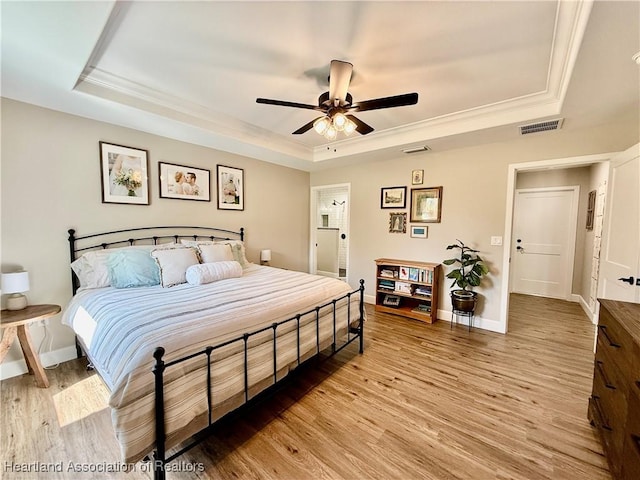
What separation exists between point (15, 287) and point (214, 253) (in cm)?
161

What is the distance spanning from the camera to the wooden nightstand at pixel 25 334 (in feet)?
6.92

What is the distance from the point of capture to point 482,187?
3.55 meters

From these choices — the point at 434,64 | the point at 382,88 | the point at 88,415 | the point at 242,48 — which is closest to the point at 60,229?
the point at 88,415

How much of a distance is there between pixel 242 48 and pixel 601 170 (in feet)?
16.4

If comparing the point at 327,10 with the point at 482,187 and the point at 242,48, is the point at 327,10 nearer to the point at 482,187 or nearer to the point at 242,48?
the point at 242,48

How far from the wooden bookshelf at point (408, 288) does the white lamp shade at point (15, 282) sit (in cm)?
398

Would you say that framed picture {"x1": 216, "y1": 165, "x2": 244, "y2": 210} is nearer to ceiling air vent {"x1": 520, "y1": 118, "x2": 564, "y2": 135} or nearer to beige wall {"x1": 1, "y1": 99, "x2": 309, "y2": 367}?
beige wall {"x1": 1, "y1": 99, "x2": 309, "y2": 367}

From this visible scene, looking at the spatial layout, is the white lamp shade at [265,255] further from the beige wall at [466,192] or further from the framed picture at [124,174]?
the framed picture at [124,174]

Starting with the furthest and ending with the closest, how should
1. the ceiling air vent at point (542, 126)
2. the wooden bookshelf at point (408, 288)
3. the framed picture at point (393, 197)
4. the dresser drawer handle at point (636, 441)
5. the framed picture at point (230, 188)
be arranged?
the framed picture at point (393, 197) → the framed picture at point (230, 188) → the wooden bookshelf at point (408, 288) → the ceiling air vent at point (542, 126) → the dresser drawer handle at point (636, 441)

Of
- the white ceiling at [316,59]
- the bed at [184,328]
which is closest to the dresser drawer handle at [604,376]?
the bed at [184,328]

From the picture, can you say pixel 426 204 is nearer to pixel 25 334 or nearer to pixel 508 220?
pixel 508 220

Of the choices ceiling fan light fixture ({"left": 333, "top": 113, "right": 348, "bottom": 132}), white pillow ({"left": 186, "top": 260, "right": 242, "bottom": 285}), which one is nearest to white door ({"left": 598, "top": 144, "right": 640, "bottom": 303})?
ceiling fan light fixture ({"left": 333, "top": 113, "right": 348, "bottom": 132})

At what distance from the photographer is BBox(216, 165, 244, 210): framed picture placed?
391cm

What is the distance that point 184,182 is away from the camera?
3488 millimetres
